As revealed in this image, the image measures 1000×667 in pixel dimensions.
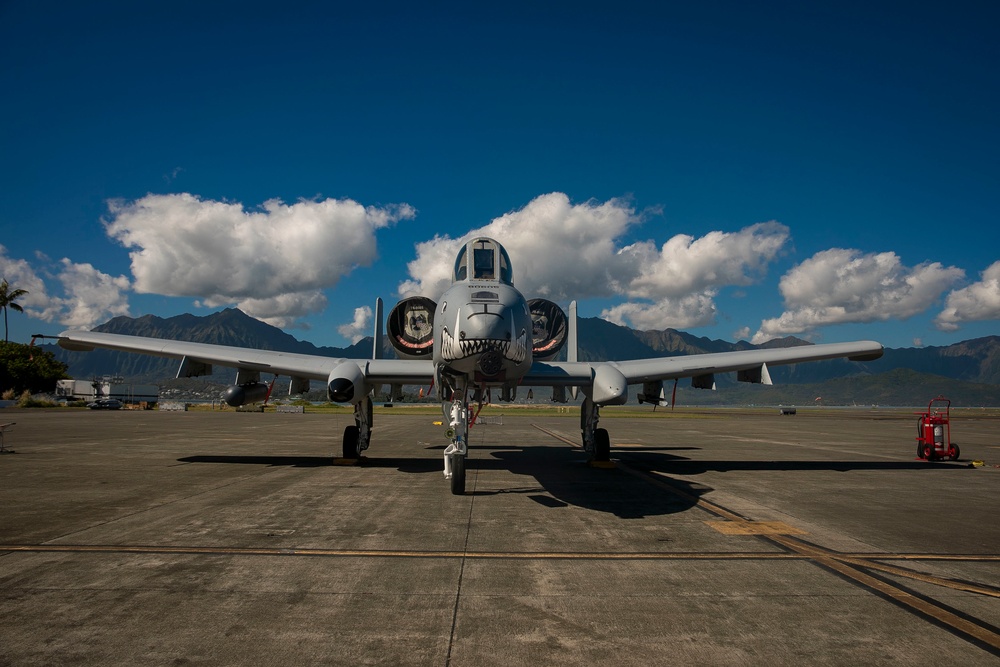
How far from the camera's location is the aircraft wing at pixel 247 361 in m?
14.1

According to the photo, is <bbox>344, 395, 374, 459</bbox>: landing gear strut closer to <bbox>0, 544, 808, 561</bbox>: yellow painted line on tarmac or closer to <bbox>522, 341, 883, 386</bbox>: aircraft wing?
<bbox>522, 341, 883, 386</bbox>: aircraft wing

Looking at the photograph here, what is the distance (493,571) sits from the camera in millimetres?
6051

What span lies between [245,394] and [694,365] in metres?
12.2

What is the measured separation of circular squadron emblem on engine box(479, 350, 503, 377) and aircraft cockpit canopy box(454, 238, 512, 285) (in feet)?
9.99

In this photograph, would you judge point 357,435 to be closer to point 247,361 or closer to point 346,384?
point 346,384

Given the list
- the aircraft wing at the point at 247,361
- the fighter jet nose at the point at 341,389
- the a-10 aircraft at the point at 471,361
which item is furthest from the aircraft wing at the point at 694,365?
the fighter jet nose at the point at 341,389

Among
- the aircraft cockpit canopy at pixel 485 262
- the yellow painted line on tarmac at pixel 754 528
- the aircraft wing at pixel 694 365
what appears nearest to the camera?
the yellow painted line on tarmac at pixel 754 528

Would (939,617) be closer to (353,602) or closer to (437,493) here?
(353,602)

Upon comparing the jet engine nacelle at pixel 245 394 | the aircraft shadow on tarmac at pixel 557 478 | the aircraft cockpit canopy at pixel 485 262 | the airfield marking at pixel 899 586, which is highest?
the aircraft cockpit canopy at pixel 485 262

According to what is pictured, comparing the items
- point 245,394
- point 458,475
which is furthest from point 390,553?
point 245,394

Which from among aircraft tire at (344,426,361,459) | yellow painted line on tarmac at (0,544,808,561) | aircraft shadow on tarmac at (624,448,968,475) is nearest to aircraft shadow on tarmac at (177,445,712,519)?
aircraft tire at (344,426,361,459)

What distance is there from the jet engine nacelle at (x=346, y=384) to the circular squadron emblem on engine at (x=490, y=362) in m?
4.92

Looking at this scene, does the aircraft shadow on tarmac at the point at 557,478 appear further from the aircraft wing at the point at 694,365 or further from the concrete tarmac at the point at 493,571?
the aircraft wing at the point at 694,365

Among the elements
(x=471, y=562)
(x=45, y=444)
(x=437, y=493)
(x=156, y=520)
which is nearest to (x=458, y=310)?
(x=437, y=493)
